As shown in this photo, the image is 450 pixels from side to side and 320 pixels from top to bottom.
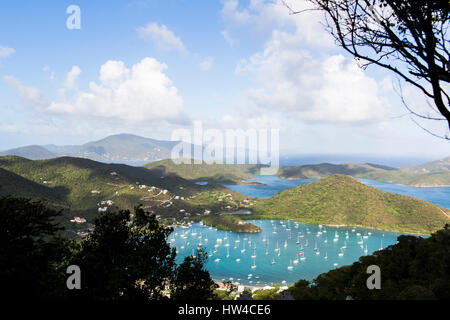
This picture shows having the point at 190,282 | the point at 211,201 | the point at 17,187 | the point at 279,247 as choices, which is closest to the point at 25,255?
the point at 190,282

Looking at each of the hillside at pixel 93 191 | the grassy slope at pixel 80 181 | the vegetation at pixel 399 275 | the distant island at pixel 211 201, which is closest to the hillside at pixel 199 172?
the hillside at pixel 93 191

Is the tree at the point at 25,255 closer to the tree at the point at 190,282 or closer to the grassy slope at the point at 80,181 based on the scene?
the tree at the point at 190,282

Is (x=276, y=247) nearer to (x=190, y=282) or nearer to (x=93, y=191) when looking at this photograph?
(x=190, y=282)

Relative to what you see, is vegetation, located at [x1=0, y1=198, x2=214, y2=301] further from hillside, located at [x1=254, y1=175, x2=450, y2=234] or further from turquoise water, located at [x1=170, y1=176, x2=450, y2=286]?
hillside, located at [x1=254, y1=175, x2=450, y2=234]

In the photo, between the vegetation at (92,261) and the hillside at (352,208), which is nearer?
the vegetation at (92,261)

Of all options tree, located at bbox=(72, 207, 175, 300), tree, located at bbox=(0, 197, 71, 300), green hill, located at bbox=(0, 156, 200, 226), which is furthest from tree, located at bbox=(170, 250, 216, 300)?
green hill, located at bbox=(0, 156, 200, 226)
